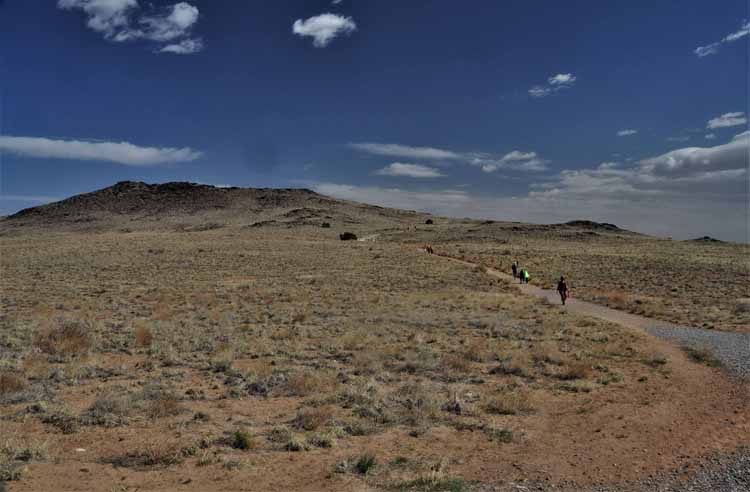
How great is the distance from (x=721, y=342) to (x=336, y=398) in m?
13.2

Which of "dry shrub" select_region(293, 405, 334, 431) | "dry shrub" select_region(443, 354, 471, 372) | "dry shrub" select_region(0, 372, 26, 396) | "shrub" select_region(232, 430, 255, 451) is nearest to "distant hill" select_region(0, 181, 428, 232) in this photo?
"dry shrub" select_region(443, 354, 471, 372)

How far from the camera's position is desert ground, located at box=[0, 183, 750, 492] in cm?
770

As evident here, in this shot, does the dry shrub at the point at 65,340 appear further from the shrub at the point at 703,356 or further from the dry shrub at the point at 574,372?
the shrub at the point at 703,356

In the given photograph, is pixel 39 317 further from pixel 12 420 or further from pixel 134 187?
pixel 134 187

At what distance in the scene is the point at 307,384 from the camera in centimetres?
1184

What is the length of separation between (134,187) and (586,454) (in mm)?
155246

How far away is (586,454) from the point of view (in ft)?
27.2

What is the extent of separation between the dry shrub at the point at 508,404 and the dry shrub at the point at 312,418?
3.29 metres

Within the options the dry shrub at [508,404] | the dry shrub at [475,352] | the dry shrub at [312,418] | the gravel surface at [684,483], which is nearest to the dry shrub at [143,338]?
the dry shrub at [312,418]

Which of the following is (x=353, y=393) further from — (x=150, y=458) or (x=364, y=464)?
(x=150, y=458)

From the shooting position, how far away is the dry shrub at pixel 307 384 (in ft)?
38.1

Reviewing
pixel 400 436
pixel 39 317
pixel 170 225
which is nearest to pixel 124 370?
pixel 400 436

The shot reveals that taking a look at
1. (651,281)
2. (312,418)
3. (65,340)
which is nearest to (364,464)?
(312,418)

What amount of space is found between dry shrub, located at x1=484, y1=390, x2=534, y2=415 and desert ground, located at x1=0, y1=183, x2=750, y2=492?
47mm
